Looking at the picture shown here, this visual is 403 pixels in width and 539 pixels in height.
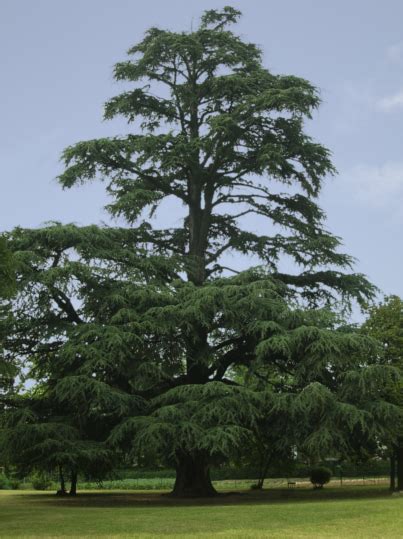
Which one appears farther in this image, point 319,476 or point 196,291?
point 319,476

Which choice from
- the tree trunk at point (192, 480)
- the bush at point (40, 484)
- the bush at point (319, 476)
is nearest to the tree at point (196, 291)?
the tree trunk at point (192, 480)

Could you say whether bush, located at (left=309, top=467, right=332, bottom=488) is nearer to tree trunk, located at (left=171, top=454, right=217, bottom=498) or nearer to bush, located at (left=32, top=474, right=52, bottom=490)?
tree trunk, located at (left=171, top=454, right=217, bottom=498)

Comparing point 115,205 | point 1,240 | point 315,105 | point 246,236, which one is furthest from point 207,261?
point 1,240

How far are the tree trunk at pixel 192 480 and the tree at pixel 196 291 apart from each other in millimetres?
51

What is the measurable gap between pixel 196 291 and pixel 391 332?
26.1ft

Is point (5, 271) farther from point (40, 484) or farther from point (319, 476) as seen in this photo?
point (40, 484)

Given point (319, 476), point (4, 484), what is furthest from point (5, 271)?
point (4, 484)

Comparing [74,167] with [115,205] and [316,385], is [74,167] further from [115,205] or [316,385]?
[316,385]

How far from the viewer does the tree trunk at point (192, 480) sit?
25.7m

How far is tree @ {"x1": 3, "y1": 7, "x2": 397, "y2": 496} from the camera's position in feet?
71.2

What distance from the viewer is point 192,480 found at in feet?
85.6

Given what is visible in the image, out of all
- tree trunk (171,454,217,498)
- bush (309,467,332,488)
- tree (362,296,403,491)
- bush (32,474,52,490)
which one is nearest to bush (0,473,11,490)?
bush (32,474,52,490)

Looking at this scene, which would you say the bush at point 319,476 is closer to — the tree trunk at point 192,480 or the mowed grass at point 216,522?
the tree trunk at point 192,480

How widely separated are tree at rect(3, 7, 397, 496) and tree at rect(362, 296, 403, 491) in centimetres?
126
